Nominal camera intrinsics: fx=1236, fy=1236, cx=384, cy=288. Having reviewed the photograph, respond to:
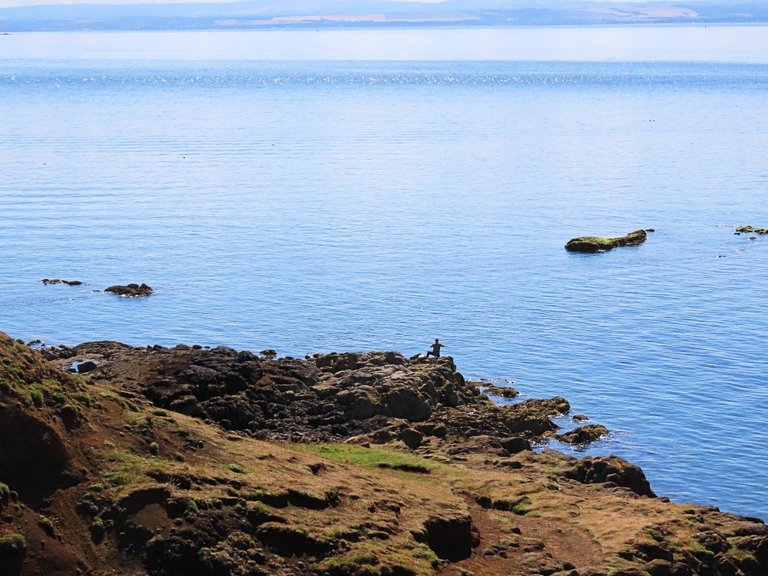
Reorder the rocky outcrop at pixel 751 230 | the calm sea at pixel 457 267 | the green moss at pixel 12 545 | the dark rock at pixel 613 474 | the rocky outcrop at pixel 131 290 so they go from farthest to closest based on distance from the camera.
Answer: the rocky outcrop at pixel 751 230 → the rocky outcrop at pixel 131 290 → the calm sea at pixel 457 267 → the dark rock at pixel 613 474 → the green moss at pixel 12 545

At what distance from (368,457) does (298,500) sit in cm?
920

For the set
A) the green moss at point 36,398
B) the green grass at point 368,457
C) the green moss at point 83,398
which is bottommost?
the green grass at point 368,457

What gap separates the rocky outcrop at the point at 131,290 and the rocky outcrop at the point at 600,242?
3555cm

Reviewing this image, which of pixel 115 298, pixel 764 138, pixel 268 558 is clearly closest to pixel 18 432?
pixel 268 558

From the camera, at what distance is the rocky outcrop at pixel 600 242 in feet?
329

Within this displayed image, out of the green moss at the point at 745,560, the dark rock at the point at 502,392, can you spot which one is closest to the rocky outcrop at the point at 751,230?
the dark rock at the point at 502,392

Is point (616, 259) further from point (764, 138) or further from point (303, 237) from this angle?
point (764, 138)

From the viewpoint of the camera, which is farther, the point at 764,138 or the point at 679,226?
the point at 764,138

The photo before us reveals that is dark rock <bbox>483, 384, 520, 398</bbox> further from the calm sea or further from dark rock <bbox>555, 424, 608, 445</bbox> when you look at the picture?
dark rock <bbox>555, 424, 608, 445</bbox>

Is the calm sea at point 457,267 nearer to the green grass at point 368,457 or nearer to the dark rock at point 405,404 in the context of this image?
the dark rock at point 405,404

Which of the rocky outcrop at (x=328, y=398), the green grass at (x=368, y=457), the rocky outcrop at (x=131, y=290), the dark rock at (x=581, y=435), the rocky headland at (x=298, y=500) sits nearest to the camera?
the rocky headland at (x=298, y=500)

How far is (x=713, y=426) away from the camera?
186 feet

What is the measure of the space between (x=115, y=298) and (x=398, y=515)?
48931 mm

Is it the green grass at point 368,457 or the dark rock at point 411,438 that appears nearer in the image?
the green grass at point 368,457
